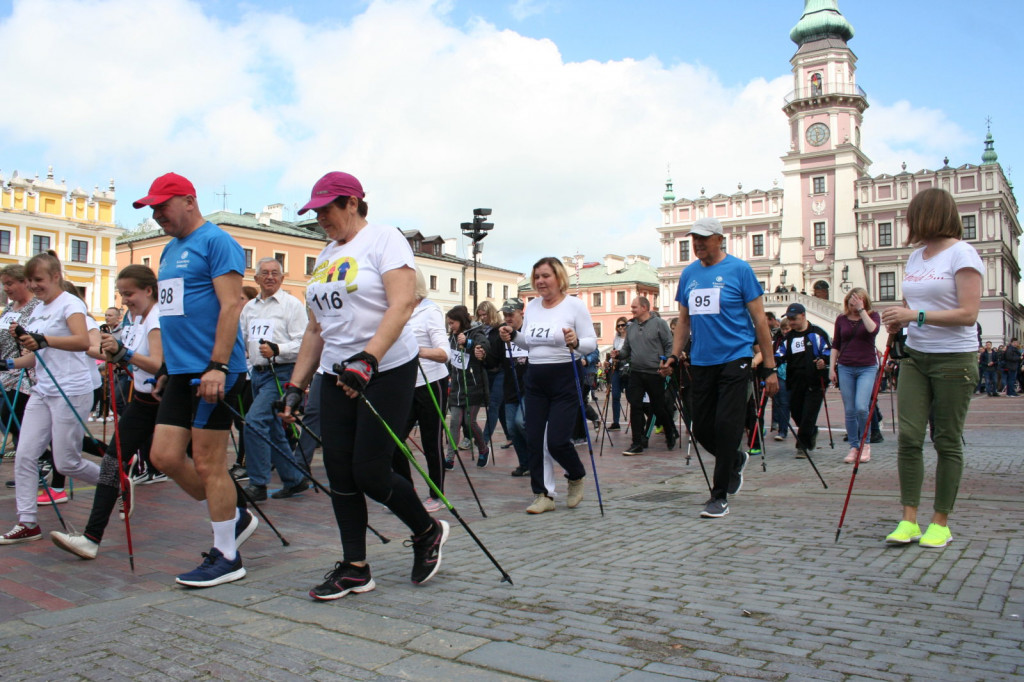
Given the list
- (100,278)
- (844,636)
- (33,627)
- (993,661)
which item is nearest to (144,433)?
(33,627)

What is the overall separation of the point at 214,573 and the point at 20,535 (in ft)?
6.93

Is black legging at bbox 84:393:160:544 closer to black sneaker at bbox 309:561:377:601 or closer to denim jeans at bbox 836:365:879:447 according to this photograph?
black sneaker at bbox 309:561:377:601

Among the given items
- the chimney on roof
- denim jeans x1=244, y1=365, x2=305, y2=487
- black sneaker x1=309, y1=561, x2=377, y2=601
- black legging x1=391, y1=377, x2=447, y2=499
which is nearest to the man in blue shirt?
black legging x1=391, y1=377, x2=447, y2=499

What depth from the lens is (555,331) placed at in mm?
6543

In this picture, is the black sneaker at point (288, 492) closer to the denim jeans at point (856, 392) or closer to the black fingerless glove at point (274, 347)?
the black fingerless glove at point (274, 347)

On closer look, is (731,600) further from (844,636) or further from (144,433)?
(144,433)

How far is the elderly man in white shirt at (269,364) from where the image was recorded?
741 centimetres

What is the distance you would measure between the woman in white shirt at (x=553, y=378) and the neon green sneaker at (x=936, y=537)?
2.51 metres

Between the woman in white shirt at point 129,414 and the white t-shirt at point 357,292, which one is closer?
the white t-shirt at point 357,292

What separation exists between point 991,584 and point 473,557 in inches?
104

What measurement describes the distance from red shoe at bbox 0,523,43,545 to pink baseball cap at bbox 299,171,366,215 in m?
3.14

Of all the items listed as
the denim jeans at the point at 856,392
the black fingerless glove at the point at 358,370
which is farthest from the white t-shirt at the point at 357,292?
the denim jeans at the point at 856,392

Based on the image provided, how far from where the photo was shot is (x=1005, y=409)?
1978 cm

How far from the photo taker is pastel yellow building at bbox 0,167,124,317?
55.3 meters
